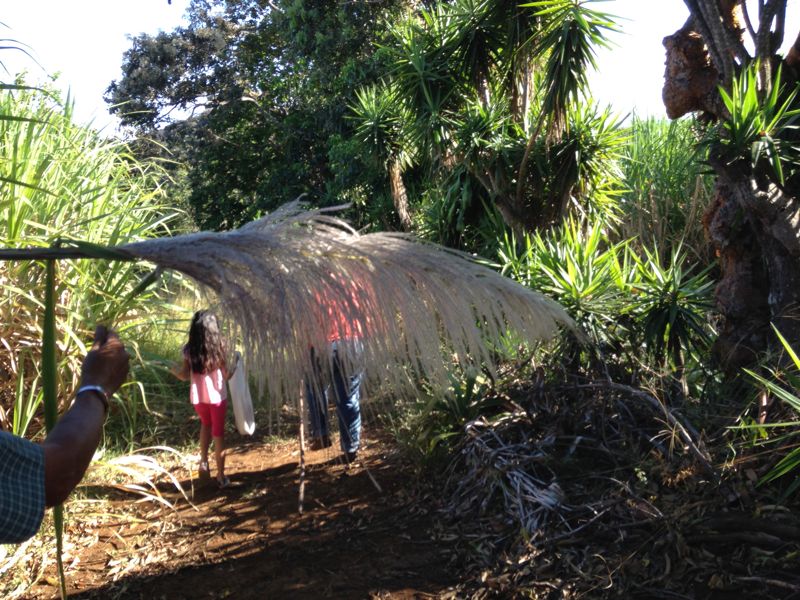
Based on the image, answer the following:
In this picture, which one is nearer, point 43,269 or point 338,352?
point 338,352

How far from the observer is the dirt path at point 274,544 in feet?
14.3

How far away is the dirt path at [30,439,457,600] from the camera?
4355 millimetres

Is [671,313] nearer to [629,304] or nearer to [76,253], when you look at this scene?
[629,304]

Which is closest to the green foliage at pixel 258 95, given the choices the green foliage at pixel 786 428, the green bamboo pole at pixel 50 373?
the green foliage at pixel 786 428

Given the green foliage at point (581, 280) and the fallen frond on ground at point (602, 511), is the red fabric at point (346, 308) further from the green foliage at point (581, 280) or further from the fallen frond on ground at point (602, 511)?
the green foliage at point (581, 280)

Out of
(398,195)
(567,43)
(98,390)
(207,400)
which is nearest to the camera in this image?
(98,390)

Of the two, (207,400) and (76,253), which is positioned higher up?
(76,253)

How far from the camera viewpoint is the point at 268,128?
16.7 metres

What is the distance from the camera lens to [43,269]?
15.7ft

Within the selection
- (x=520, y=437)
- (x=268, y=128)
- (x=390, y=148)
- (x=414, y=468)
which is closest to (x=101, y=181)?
(x=414, y=468)

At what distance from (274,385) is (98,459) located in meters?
4.38

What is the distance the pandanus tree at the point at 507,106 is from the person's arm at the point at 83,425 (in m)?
5.37

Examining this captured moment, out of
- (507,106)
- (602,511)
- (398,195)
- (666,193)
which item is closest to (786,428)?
(602,511)

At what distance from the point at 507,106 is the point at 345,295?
21.4 ft
